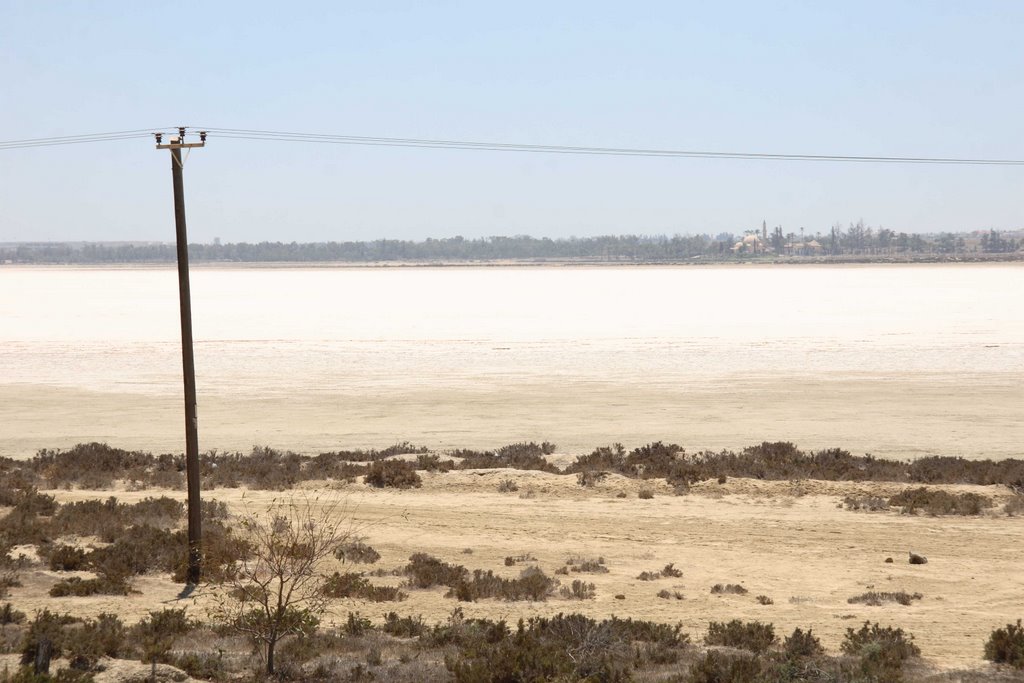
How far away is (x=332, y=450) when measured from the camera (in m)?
27.4

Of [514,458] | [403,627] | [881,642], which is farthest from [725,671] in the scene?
[514,458]

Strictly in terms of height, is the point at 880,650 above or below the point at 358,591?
above

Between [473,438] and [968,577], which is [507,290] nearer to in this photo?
[473,438]

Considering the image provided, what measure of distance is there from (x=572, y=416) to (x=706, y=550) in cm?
1673

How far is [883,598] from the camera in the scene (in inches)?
538

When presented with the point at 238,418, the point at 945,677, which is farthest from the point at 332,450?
the point at 945,677

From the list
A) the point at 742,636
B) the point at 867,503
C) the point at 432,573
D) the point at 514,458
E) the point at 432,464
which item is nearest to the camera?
the point at 742,636

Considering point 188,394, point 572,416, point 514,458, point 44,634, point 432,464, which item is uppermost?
point 188,394

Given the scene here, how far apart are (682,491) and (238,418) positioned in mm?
17035

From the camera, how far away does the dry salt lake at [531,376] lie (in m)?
30.0

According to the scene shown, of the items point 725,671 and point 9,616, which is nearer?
point 725,671

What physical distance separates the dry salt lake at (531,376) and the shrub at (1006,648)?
15731 mm

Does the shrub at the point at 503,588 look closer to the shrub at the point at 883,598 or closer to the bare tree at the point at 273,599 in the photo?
the bare tree at the point at 273,599

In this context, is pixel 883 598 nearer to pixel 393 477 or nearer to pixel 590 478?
pixel 590 478
